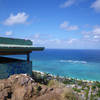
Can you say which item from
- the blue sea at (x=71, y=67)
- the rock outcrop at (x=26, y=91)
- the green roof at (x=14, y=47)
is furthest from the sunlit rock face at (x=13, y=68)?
the blue sea at (x=71, y=67)

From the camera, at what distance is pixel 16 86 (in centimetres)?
516

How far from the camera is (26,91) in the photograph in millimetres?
4895

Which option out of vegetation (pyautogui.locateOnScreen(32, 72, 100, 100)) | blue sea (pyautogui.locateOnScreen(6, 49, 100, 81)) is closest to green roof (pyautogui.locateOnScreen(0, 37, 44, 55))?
vegetation (pyautogui.locateOnScreen(32, 72, 100, 100))

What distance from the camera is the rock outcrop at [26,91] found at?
4785 mm

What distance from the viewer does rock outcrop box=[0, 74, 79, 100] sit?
15.7 ft

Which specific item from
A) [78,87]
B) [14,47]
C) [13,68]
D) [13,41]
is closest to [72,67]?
[78,87]

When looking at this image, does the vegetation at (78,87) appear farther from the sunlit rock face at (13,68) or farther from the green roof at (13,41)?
the green roof at (13,41)

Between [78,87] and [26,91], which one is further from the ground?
[26,91]

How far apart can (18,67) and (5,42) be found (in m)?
1.47

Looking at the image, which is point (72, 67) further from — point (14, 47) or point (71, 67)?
point (14, 47)

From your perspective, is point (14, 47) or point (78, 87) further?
point (78, 87)

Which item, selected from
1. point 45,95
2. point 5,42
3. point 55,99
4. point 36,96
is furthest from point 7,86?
point 5,42

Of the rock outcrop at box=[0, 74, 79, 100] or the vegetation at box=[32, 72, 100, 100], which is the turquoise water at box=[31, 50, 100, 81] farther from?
the rock outcrop at box=[0, 74, 79, 100]

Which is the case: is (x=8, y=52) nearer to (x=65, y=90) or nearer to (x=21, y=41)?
(x=21, y=41)
